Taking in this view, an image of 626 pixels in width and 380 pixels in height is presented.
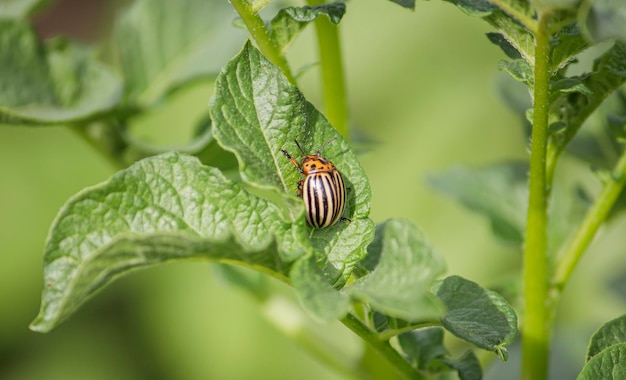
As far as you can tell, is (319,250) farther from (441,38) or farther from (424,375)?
(441,38)

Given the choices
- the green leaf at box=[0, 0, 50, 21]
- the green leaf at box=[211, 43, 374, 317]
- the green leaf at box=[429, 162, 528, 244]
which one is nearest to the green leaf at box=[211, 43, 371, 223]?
the green leaf at box=[211, 43, 374, 317]

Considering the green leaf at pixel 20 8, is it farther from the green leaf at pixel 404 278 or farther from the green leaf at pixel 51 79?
the green leaf at pixel 404 278

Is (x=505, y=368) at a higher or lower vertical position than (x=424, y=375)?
lower

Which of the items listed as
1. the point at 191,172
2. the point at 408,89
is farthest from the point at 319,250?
the point at 408,89

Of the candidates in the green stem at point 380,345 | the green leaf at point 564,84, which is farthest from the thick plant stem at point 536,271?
the green stem at point 380,345

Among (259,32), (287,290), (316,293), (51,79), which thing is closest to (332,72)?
(259,32)

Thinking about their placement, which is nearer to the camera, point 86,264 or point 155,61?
point 86,264

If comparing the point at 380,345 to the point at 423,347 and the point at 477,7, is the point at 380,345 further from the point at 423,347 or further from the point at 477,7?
the point at 477,7
